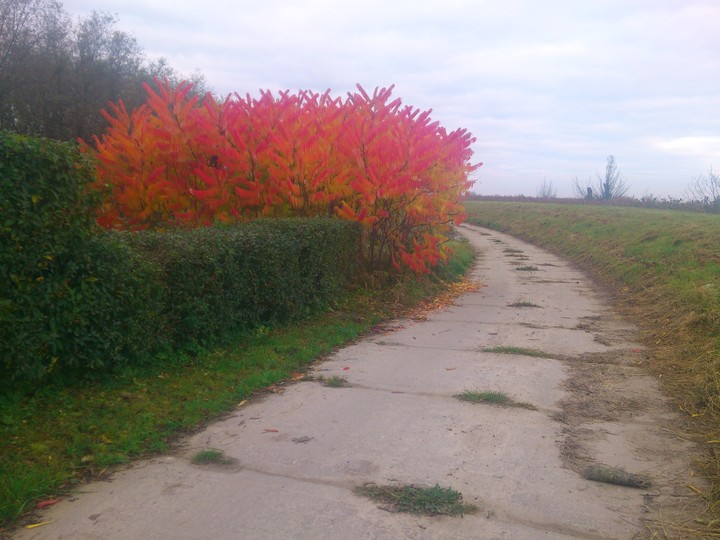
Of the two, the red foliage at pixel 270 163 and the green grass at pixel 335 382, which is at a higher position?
the red foliage at pixel 270 163

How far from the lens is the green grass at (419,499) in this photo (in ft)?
12.6

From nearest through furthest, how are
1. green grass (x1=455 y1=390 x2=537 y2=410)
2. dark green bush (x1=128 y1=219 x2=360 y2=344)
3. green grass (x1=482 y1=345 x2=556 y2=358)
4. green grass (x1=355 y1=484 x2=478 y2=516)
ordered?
1. green grass (x1=355 y1=484 x2=478 y2=516)
2. green grass (x1=455 y1=390 x2=537 y2=410)
3. dark green bush (x1=128 y1=219 x2=360 y2=344)
4. green grass (x1=482 y1=345 x2=556 y2=358)

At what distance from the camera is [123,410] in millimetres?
5238

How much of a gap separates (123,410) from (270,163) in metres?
5.97

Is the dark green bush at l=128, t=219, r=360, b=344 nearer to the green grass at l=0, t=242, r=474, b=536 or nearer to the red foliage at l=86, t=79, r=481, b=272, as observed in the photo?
the green grass at l=0, t=242, r=474, b=536

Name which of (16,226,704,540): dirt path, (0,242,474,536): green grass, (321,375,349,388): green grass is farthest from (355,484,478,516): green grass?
(321,375,349,388): green grass

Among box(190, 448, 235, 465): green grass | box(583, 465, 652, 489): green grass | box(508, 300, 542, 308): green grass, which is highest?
box(508, 300, 542, 308): green grass

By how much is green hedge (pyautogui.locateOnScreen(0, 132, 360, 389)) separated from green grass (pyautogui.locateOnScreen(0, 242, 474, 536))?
0.21 metres

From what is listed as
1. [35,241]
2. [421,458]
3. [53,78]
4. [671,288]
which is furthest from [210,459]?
[53,78]

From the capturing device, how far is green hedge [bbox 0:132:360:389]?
4766mm

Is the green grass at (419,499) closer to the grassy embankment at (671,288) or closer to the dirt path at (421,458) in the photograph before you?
the dirt path at (421,458)

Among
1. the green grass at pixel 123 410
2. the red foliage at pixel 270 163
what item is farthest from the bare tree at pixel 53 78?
the green grass at pixel 123 410

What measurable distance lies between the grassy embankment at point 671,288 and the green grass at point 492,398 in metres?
1.52

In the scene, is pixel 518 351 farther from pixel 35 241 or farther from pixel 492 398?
pixel 35 241
